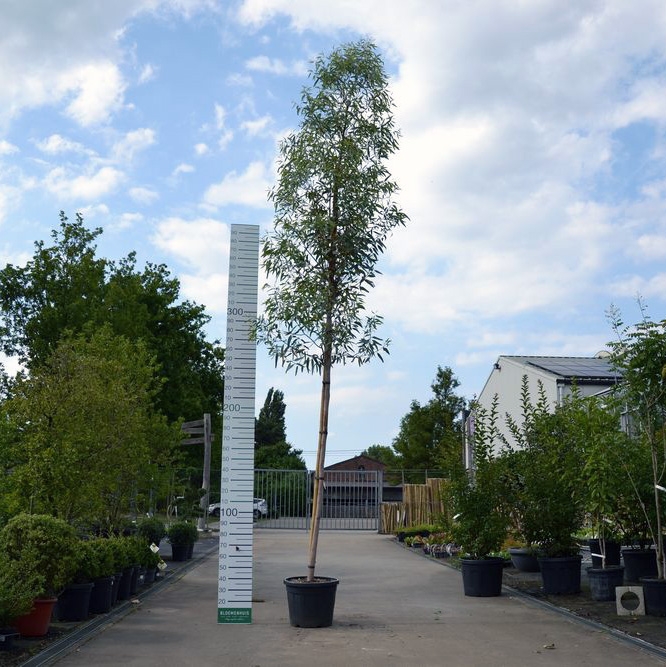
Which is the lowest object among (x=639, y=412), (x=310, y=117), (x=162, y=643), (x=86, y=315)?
(x=162, y=643)

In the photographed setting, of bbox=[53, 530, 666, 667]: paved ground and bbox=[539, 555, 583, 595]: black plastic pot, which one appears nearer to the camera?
bbox=[53, 530, 666, 667]: paved ground

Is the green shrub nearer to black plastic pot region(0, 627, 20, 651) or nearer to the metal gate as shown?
black plastic pot region(0, 627, 20, 651)

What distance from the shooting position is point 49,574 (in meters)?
8.40

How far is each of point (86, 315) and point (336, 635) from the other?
24.0m

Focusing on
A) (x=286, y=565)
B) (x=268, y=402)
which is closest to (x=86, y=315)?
(x=286, y=565)

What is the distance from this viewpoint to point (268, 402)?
285 feet

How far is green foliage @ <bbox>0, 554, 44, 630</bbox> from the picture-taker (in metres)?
7.30

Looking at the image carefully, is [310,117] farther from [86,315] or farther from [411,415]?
[411,415]

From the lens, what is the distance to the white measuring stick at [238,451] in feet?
30.1

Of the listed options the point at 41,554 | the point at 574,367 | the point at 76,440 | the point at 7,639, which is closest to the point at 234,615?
the point at 41,554

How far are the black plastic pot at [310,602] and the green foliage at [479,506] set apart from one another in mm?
3314

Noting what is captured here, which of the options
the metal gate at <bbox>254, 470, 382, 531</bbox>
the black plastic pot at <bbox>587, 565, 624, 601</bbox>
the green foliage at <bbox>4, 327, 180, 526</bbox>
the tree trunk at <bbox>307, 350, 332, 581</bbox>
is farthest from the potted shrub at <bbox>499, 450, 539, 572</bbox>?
the metal gate at <bbox>254, 470, 382, 531</bbox>

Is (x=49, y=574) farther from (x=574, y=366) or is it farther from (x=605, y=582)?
(x=574, y=366)

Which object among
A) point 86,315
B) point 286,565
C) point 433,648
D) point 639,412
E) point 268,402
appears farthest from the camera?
point 268,402
